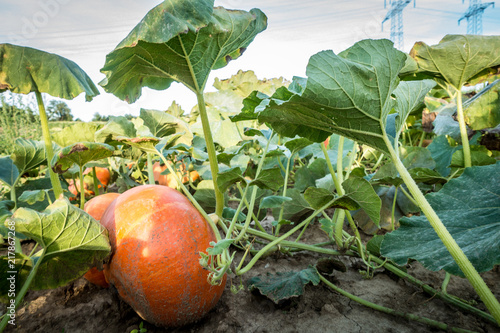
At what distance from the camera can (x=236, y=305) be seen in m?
1.33

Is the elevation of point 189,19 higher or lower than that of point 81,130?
higher

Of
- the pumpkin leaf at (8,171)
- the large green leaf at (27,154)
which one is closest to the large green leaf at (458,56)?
the large green leaf at (27,154)

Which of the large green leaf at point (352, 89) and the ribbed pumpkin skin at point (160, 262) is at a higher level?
the large green leaf at point (352, 89)

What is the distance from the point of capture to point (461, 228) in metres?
1.00

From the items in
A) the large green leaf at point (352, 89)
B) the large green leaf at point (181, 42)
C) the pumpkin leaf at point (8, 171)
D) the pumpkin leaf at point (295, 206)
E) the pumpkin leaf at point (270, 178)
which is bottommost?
the pumpkin leaf at point (295, 206)

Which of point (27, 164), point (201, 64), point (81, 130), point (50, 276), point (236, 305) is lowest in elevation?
point (236, 305)

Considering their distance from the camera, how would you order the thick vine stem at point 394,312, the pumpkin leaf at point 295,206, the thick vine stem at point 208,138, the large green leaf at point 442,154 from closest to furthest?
the thick vine stem at point 394,312 < the thick vine stem at point 208,138 < the pumpkin leaf at point 295,206 < the large green leaf at point 442,154

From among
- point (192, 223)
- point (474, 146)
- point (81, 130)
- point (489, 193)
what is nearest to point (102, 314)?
point (192, 223)

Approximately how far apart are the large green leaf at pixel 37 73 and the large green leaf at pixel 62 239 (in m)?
Answer: 0.76

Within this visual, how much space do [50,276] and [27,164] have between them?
35.5 inches

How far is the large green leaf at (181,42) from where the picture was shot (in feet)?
3.09

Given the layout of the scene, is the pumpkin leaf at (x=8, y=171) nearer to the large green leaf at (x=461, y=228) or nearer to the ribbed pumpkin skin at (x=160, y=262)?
the ribbed pumpkin skin at (x=160, y=262)

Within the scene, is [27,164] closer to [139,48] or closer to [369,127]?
[139,48]

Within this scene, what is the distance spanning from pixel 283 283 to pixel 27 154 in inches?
60.2
